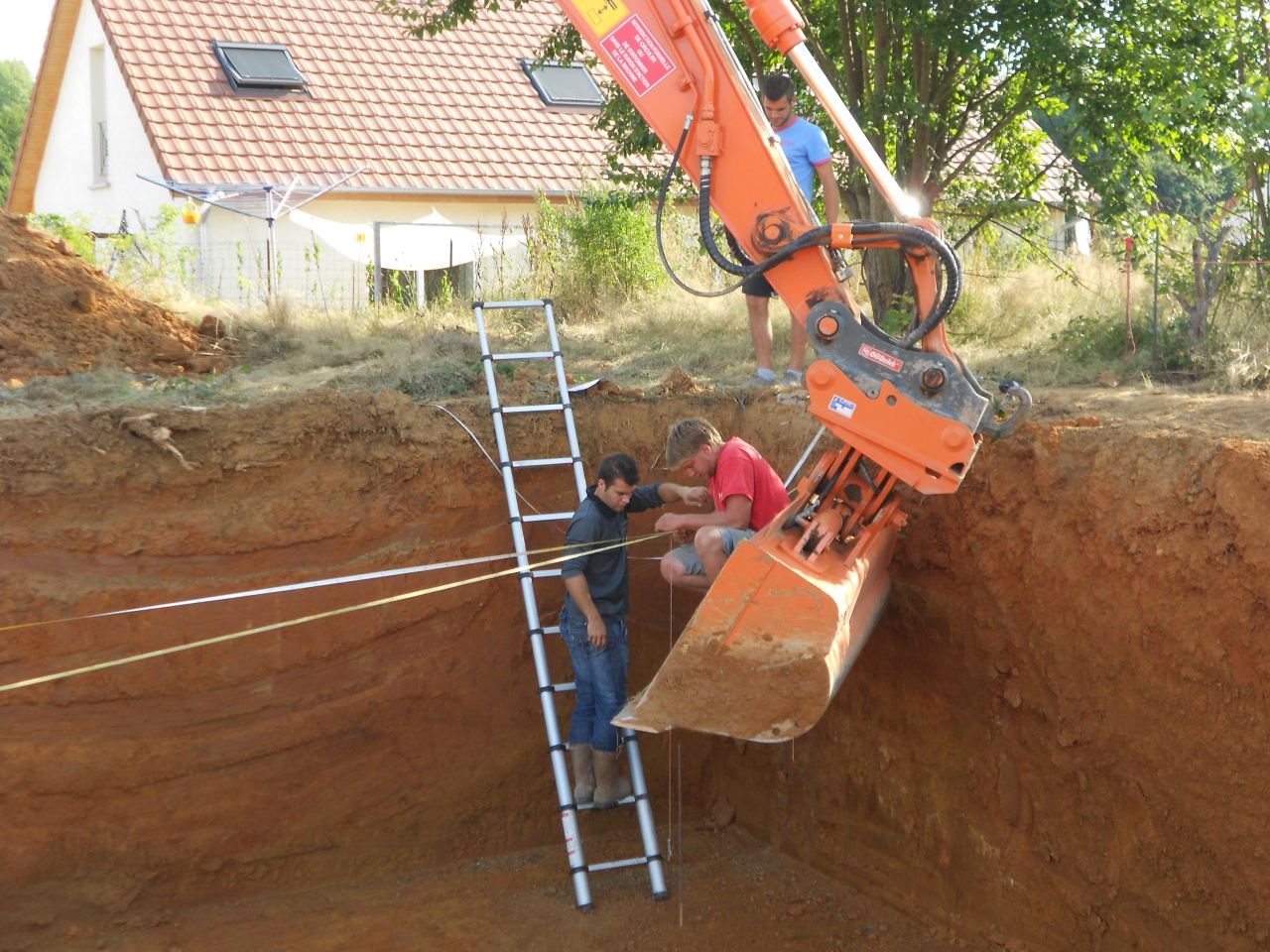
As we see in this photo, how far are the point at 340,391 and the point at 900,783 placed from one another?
3.92 metres

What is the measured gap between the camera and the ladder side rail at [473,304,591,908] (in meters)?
6.63

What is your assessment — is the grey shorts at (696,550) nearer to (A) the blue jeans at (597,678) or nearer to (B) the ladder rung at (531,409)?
(A) the blue jeans at (597,678)

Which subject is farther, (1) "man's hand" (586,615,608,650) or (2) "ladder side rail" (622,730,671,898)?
(2) "ladder side rail" (622,730,671,898)

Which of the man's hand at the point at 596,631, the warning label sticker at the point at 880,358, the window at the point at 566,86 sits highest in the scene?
the window at the point at 566,86

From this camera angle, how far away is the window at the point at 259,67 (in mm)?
16609

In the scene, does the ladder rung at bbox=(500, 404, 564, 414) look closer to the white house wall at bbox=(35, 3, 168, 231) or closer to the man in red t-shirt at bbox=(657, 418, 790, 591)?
the man in red t-shirt at bbox=(657, 418, 790, 591)

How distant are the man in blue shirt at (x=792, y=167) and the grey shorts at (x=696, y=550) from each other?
1.68 metres

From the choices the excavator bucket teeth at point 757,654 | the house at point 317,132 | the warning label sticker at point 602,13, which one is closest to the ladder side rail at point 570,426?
the excavator bucket teeth at point 757,654

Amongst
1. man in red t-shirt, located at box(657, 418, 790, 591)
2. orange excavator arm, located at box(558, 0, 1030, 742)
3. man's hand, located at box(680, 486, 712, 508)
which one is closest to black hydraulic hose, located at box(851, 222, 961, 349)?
orange excavator arm, located at box(558, 0, 1030, 742)

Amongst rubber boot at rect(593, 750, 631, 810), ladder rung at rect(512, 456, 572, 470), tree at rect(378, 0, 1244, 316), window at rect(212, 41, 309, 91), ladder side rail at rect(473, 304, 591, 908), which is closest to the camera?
ladder side rail at rect(473, 304, 591, 908)

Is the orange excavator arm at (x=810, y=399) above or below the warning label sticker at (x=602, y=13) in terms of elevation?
below

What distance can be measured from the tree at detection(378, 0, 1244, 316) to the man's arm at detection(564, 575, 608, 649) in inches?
165

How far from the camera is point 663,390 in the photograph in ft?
26.6

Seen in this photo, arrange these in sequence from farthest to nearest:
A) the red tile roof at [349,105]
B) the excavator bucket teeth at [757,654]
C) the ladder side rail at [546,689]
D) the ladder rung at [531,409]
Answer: the red tile roof at [349,105] → the ladder rung at [531,409] → the ladder side rail at [546,689] → the excavator bucket teeth at [757,654]
